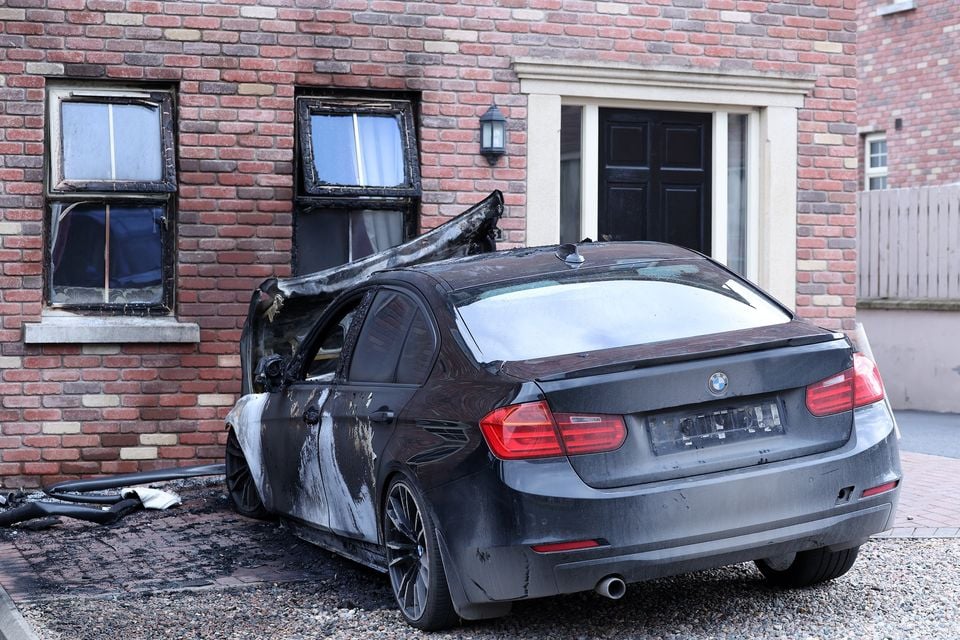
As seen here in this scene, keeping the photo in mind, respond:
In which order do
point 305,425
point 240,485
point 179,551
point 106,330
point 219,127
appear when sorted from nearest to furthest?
point 305,425 < point 179,551 < point 240,485 < point 106,330 < point 219,127

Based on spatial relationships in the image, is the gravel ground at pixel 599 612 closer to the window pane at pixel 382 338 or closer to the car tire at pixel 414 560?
the car tire at pixel 414 560

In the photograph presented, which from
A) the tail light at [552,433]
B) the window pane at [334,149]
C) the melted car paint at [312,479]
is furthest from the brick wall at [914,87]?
the tail light at [552,433]

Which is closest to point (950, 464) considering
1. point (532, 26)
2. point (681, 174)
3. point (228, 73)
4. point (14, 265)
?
point (681, 174)

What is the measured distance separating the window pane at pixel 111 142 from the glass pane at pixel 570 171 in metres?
3.12

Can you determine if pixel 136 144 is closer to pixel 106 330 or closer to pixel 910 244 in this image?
pixel 106 330

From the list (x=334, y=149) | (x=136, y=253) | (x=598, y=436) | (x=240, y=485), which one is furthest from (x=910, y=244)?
(x=598, y=436)

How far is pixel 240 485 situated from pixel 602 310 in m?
3.42

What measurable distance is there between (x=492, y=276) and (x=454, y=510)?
1189 mm

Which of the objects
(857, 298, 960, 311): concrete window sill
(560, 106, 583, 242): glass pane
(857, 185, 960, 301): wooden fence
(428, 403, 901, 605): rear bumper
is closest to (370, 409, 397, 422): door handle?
(428, 403, 901, 605): rear bumper

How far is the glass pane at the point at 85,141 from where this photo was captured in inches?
365

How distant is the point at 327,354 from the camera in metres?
6.89

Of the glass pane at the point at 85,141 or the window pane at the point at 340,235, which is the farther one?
the window pane at the point at 340,235

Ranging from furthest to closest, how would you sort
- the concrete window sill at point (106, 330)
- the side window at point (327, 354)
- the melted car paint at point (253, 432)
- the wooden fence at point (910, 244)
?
the wooden fence at point (910, 244) < the concrete window sill at point (106, 330) < the melted car paint at point (253, 432) < the side window at point (327, 354)

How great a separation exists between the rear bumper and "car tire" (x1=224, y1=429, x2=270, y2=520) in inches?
123
